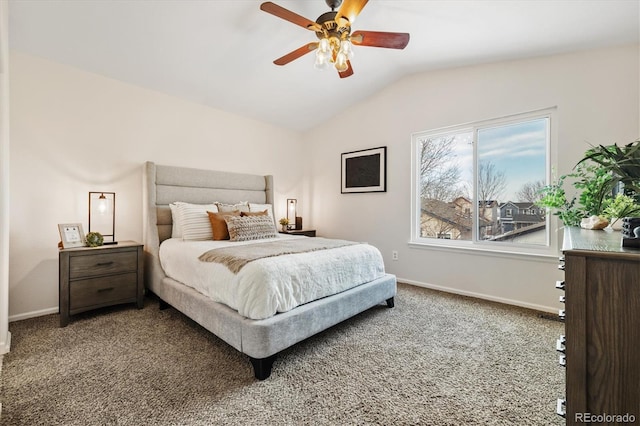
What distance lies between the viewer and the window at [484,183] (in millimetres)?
3080

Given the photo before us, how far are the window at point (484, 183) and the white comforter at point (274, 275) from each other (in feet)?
4.78

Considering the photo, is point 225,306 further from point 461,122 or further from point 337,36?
point 461,122

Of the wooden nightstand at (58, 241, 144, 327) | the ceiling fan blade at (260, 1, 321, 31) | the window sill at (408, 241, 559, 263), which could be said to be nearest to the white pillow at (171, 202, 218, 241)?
the wooden nightstand at (58, 241, 144, 327)

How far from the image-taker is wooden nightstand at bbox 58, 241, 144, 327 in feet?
8.26

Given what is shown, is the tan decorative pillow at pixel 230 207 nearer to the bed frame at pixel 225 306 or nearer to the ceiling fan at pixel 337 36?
the bed frame at pixel 225 306

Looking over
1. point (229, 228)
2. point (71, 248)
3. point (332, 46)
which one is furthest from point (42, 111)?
point (332, 46)

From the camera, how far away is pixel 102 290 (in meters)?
2.72

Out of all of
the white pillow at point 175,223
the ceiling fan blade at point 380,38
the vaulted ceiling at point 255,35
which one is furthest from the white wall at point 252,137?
the ceiling fan blade at point 380,38

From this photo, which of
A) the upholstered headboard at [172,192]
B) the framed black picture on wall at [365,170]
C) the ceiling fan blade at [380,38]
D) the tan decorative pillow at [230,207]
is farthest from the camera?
the framed black picture on wall at [365,170]

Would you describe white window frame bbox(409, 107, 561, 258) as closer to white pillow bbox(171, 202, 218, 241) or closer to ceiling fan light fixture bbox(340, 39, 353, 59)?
ceiling fan light fixture bbox(340, 39, 353, 59)

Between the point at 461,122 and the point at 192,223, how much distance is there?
3.46 metres

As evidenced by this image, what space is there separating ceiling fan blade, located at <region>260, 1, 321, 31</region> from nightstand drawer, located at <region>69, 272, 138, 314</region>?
9.11 ft

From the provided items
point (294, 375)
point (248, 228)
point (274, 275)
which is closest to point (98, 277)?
point (248, 228)

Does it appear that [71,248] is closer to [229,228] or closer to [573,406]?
[229,228]
